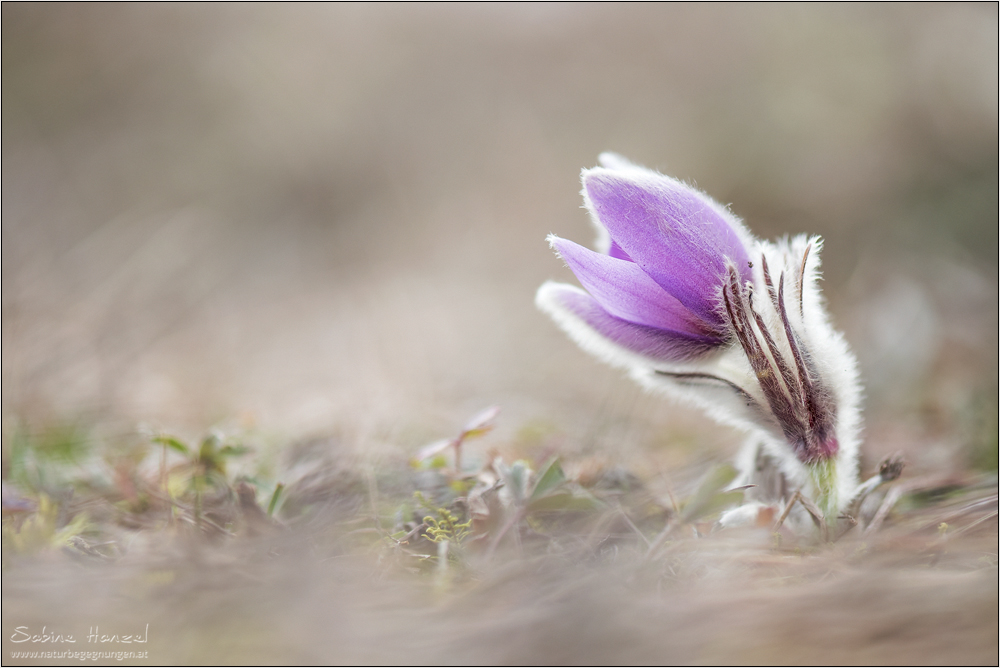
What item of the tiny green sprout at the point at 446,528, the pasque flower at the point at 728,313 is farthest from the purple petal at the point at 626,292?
the tiny green sprout at the point at 446,528

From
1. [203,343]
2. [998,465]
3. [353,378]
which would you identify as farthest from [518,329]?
[998,465]

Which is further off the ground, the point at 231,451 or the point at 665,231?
the point at 665,231

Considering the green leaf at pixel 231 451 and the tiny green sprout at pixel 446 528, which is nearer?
the tiny green sprout at pixel 446 528

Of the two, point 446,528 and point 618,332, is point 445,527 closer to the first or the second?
point 446,528

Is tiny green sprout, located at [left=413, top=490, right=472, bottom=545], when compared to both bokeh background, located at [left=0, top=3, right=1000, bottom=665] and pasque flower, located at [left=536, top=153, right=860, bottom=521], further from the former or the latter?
pasque flower, located at [left=536, top=153, right=860, bottom=521]

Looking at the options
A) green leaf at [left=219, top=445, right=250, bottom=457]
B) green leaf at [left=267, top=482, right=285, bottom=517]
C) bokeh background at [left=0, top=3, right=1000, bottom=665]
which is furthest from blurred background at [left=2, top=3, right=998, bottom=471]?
green leaf at [left=267, top=482, right=285, bottom=517]

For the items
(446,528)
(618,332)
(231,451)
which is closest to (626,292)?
(618,332)

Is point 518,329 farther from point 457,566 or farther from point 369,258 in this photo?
point 457,566

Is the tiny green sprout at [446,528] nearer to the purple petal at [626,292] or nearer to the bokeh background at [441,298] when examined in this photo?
the bokeh background at [441,298]
